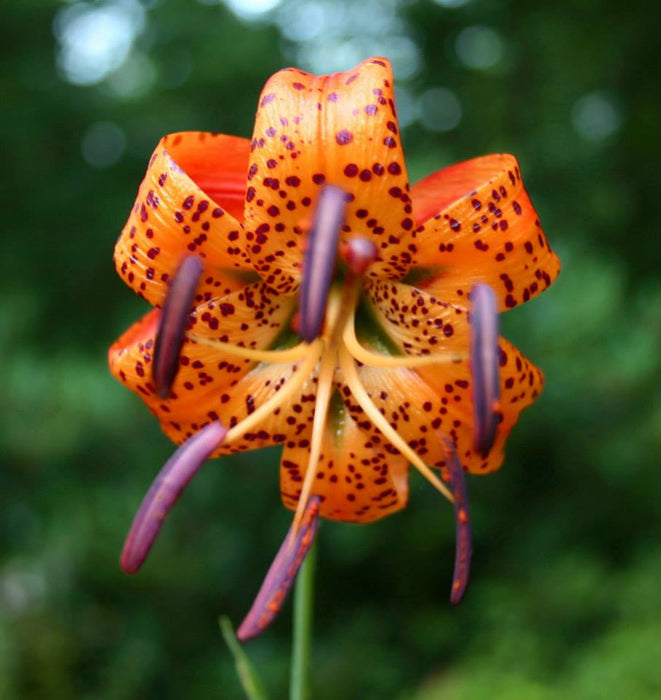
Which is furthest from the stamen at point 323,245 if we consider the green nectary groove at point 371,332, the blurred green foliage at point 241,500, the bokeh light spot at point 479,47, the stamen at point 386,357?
the bokeh light spot at point 479,47

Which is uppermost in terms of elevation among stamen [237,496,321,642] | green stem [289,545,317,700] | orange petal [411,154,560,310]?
orange petal [411,154,560,310]

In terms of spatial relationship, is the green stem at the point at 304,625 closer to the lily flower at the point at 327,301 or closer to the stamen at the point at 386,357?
the lily flower at the point at 327,301

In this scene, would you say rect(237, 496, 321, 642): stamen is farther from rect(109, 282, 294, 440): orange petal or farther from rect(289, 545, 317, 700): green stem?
rect(109, 282, 294, 440): orange petal

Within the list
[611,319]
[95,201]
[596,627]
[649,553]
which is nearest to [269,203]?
[611,319]

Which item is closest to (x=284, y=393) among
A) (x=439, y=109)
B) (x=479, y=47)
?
(x=439, y=109)

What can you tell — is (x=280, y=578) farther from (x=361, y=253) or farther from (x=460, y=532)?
(x=361, y=253)

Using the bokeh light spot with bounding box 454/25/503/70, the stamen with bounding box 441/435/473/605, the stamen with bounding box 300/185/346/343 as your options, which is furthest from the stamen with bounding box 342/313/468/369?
the bokeh light spot with bounding box 454/25/503/70

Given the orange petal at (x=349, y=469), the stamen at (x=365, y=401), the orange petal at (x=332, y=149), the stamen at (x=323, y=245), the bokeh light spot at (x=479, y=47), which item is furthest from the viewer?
the bokeh light spot at (x=479, y=47)
